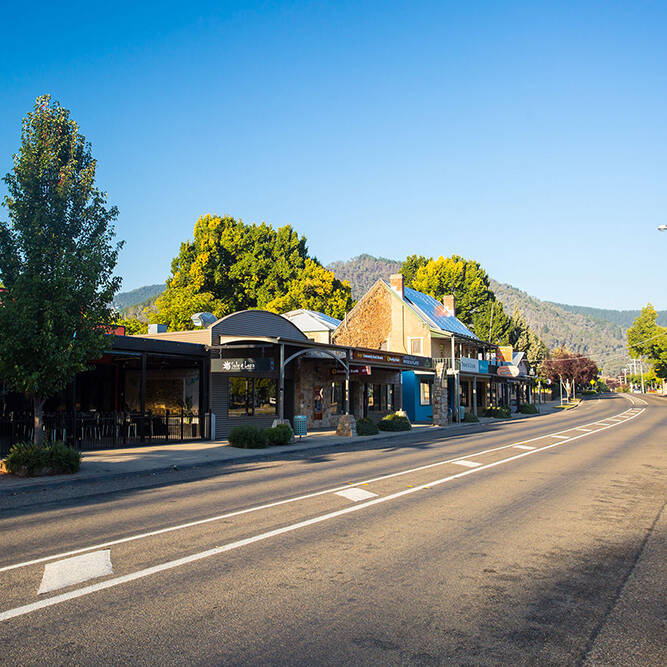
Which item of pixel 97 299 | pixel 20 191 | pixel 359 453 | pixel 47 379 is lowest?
pixel 359 453

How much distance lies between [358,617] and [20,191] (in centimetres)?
1322

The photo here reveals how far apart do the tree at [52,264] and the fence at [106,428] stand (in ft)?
19.1

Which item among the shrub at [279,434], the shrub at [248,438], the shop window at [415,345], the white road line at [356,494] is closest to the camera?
the white road line at [356,494]

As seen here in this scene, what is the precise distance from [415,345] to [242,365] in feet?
77.3

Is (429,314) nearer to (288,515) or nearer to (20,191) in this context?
(20,191)

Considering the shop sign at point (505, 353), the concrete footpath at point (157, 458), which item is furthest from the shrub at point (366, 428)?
the shop sign at point (505, 353)

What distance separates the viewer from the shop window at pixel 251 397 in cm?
2592

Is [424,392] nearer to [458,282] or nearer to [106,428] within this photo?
[106,428]

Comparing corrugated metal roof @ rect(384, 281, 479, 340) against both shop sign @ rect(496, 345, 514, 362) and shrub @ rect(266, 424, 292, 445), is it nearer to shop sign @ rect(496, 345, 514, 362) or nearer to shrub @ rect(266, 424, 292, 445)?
shop sign @ rect(496, 345, 514, 362)

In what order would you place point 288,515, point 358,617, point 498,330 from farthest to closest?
point 498,330, point 288,515, point 358,617

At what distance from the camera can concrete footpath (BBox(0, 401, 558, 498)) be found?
13.0m

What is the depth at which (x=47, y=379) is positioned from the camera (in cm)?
1373

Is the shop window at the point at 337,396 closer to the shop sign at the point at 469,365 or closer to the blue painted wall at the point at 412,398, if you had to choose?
the blue painted wall at the point at 412,398

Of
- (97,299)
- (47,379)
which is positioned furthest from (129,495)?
(97,299)
